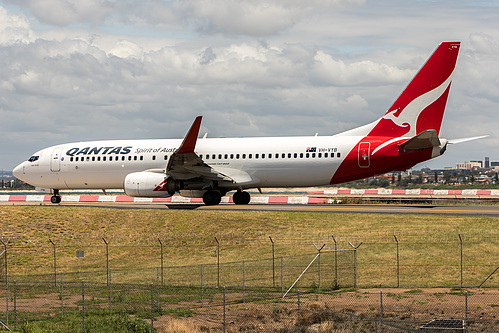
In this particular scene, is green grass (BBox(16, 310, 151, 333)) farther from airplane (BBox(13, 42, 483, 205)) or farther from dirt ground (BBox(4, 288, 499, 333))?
airplane (BBox(13, 42, 483, 205))

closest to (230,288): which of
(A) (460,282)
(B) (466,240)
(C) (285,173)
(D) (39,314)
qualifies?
Result: (D) (39,314)

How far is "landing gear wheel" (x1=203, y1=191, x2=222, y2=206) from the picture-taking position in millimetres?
40781

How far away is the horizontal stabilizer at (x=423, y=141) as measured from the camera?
33562 mm

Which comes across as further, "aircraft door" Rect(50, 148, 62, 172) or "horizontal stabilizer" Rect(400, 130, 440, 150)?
"aircraft door" Rect(50, 148, 62, 172)

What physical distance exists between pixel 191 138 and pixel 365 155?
9816 mm

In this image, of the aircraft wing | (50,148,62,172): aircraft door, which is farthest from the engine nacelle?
(50,148,62,172): aircraft door

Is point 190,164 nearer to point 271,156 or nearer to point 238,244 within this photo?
point 271,156

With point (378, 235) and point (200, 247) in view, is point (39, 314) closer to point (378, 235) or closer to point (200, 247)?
point (200, 247)

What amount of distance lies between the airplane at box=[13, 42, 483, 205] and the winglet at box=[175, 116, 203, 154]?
55 mm

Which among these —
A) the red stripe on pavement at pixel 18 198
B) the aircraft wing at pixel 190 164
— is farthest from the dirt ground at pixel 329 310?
the red stripe on pavement at pixel 18 198

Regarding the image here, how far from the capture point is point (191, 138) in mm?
36188

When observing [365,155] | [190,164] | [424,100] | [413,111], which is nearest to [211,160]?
→ [190,164]

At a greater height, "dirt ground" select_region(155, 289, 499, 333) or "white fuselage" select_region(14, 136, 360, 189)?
"white fuselage" select_region(14, 136, 360, 189)

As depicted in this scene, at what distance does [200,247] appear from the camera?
1316 inches
